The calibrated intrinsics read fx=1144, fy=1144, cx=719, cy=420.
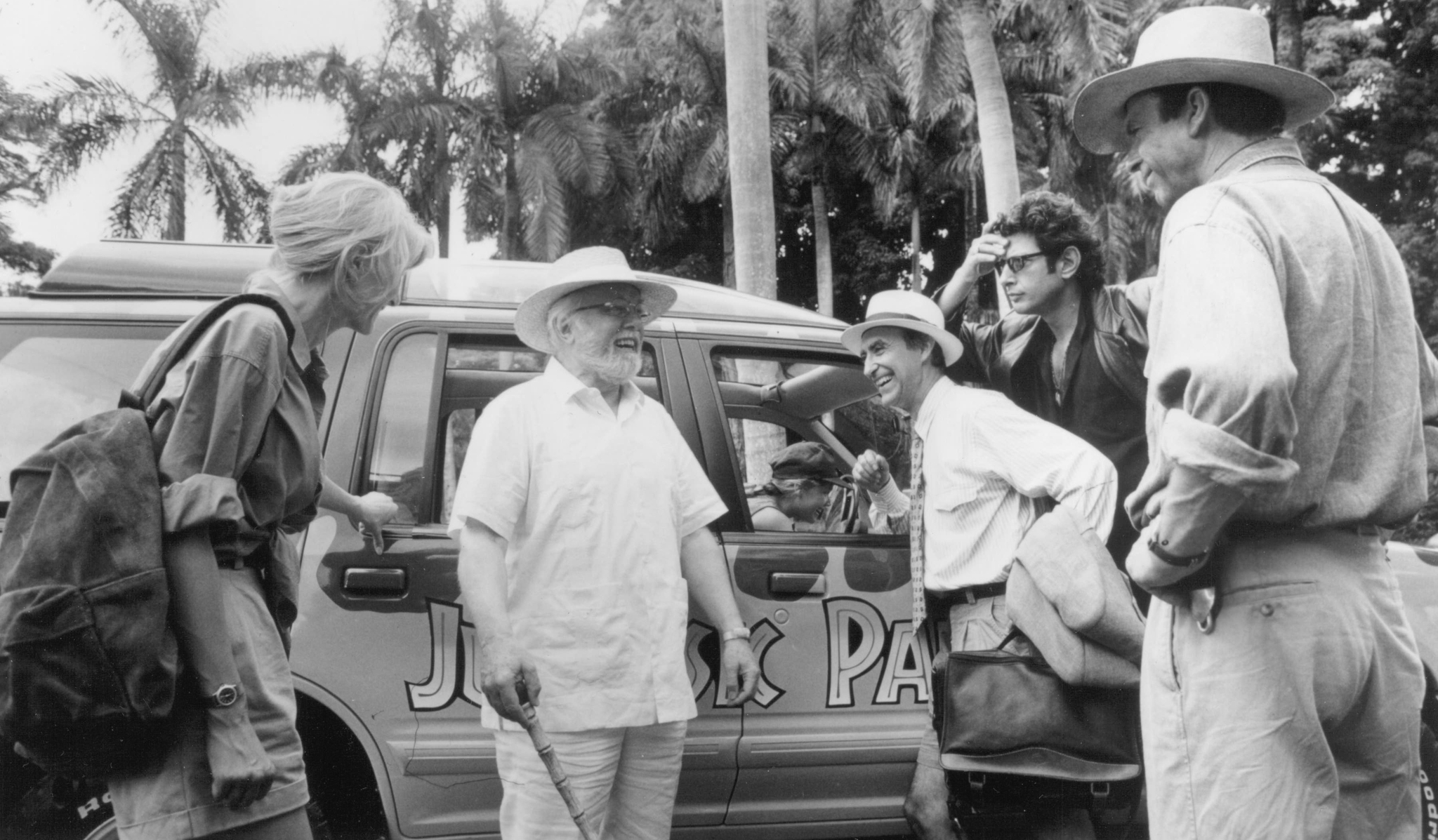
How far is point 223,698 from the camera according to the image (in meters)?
1.77

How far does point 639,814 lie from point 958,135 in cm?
2669

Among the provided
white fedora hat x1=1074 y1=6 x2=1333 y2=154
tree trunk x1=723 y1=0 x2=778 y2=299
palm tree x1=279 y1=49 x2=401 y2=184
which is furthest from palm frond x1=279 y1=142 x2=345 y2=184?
white fedora hat x1=1074 y1=6 x2=1333 y2=154

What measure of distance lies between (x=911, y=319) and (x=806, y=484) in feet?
4.64

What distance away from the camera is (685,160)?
27.9 m

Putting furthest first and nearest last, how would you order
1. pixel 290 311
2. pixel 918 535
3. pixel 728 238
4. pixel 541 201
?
pixel 541 201, pixel 728 238, pixel 918 535, pixel 290 311

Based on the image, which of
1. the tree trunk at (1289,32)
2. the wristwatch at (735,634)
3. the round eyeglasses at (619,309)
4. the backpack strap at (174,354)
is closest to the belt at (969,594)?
the wristwatch at (735,634)

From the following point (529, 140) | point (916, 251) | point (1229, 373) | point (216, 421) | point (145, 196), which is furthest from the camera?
point (916, 251)

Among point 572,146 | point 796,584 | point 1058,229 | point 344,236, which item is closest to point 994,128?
point 1058,229

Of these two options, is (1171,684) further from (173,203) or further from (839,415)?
(173,203)

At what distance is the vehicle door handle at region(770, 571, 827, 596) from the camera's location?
3.18 m

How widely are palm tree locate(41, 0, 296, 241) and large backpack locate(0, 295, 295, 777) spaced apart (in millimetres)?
24873

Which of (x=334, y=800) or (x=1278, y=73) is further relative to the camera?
(x=334, y=800)

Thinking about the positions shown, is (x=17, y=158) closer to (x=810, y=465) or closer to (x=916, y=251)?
(x=916, y=251)

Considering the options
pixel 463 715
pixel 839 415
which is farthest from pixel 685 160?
pixel 463 715
